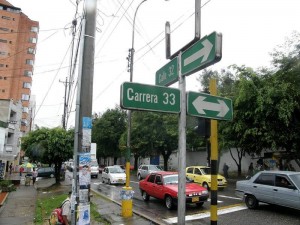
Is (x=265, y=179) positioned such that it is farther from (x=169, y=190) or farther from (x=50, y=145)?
(x=50, y=145)

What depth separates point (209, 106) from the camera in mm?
4590

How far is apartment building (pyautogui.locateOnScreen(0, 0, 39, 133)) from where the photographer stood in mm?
65500

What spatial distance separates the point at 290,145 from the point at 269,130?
2.25 meters

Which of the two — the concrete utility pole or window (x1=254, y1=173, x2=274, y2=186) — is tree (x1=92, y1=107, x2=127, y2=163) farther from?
the concrete utility pole

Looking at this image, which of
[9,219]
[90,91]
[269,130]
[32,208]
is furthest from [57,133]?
[90,91]

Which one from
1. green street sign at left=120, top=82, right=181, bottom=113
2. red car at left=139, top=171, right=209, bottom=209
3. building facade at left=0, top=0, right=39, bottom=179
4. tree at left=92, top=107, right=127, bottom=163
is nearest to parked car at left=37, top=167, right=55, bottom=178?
tree at left=92, top=107, right=127, bottom=163

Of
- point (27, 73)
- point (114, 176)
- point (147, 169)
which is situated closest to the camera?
point (114, 176)

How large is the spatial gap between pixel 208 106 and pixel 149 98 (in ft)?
3.33

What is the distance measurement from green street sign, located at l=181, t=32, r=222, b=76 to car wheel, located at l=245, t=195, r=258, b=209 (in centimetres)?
958

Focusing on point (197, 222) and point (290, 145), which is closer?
point (197, 222)

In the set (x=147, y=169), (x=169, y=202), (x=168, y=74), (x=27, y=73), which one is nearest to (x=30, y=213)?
(x=169, y=202)

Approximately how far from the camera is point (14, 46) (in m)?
67.6

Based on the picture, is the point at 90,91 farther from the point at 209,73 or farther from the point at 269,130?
the point at 209,73

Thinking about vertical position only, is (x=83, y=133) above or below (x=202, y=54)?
below
